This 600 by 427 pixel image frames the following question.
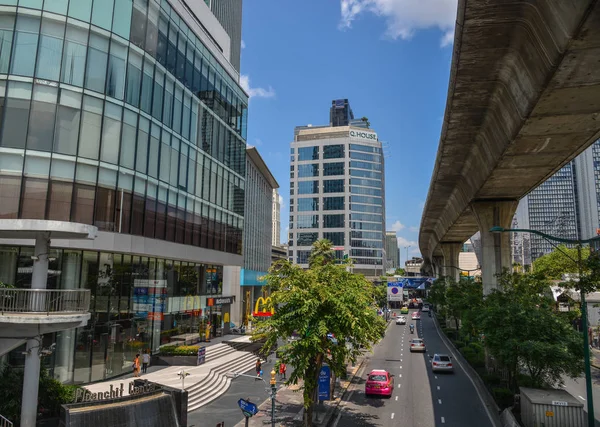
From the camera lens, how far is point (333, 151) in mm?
142625

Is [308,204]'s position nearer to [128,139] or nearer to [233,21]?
[233,21]

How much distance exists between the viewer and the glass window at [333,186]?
140 m

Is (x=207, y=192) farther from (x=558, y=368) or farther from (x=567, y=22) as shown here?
(x=567, y=22)

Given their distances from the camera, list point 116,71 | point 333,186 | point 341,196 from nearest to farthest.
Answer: point 116,71 < point 341,196 < point 333,186

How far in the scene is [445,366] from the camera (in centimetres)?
3741

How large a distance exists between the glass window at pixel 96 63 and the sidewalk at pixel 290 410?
773 inches

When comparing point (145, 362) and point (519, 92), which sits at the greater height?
point (519, 92)

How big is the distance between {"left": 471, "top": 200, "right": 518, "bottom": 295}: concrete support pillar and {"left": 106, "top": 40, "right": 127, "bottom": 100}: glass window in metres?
27.4

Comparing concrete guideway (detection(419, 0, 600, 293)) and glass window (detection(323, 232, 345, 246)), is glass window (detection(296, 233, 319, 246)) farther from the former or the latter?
concrete guideway (detection(419, 0, 600, 293))

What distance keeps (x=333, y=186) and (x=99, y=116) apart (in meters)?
117

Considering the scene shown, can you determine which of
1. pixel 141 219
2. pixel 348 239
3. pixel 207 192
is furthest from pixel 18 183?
pixel 348 239

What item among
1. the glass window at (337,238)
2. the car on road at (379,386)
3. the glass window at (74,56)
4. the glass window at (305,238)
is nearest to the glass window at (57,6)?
the glass window at (74,56)

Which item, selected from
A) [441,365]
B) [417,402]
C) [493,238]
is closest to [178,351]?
[417,402]

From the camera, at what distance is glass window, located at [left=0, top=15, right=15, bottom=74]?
24172mm
